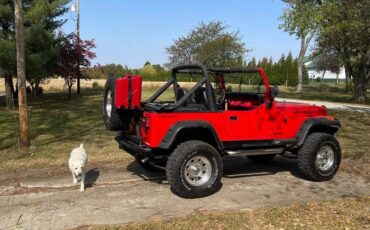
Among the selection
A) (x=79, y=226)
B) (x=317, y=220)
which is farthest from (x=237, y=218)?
(x=79, y=226)

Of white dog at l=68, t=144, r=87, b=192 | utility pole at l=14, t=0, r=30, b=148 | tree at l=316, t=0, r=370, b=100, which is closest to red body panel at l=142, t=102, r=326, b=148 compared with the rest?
white dog at l=68, t=144, r=87, b=192

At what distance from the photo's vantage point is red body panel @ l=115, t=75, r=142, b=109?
6.63 meters

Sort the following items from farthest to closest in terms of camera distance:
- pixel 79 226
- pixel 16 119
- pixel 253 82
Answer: pixel 16 119 → pixel 253 82 → pixel 79 226

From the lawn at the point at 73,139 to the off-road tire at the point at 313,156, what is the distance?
3.22 feet

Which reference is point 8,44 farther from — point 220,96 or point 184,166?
point 184,166

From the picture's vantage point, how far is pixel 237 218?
18.2ft

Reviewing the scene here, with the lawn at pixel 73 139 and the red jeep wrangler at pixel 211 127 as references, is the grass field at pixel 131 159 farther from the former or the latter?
the red jeep wrangler at pixel 211 127

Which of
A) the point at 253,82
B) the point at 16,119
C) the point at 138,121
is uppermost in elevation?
the point at 253,82

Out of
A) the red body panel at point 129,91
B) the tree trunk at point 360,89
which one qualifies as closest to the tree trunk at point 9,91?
the red body panel at point 129,91

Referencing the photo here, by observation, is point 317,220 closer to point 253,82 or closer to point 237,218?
point 237,218

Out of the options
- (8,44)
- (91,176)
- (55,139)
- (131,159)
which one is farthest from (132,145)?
(8,44)

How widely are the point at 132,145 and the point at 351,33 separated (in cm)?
1658

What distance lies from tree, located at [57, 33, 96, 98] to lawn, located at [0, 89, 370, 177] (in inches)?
351

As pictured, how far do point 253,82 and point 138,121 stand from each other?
255 cm
